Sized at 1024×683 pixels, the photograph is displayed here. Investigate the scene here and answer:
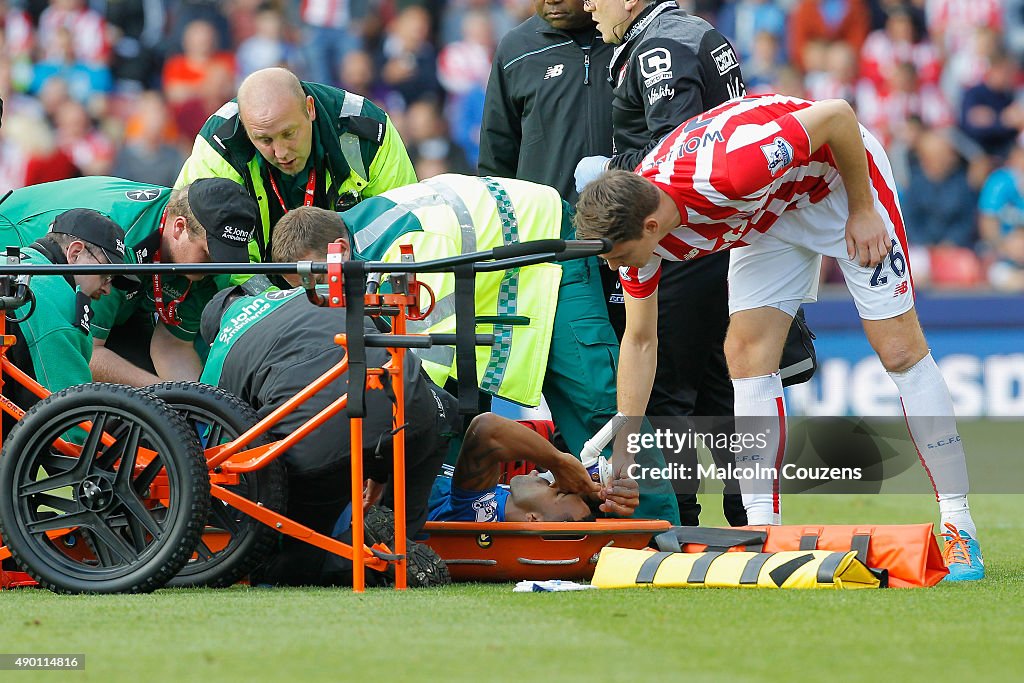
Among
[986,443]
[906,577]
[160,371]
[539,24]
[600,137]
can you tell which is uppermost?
[539,24]

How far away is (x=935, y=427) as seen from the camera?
5.23 m

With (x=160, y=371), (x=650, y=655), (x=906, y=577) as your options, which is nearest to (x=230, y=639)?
(x=650, y=655)

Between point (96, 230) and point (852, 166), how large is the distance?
2.73m

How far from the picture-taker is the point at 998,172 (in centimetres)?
1350

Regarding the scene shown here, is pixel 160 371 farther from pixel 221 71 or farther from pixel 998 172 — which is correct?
pixel 998 172

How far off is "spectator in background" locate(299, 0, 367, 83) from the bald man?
8.04 meters

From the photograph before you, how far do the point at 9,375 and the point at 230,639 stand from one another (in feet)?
5.49

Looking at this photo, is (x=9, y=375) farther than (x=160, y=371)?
No

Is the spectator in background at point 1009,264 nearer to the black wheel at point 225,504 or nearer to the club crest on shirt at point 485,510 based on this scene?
the club crest on shirt at point 485,510

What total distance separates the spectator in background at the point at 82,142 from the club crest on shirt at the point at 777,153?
9781 mm

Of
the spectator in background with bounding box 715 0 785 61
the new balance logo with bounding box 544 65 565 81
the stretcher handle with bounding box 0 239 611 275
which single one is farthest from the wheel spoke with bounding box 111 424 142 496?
the spectator in background with bounding box 715 0 785 61

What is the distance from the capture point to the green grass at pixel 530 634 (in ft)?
Answer: 10.7

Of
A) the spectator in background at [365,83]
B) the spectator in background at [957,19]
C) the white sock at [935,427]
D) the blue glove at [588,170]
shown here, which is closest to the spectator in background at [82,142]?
the spectator in background at [365,83]

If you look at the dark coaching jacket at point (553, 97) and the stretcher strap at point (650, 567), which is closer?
the stretcher strap at point (650, 567)
